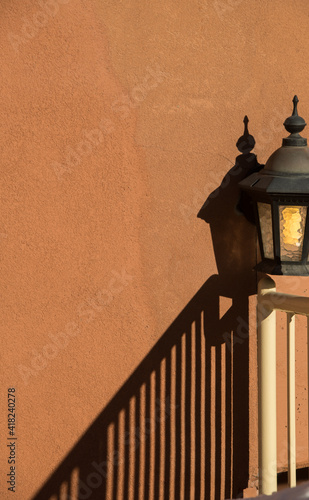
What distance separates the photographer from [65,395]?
3535 millimetres

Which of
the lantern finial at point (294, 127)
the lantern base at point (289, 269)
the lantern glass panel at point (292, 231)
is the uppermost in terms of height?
the lantern finial at point (294, 127)

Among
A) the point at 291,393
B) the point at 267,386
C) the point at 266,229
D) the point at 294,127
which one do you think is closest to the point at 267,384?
the point at 267,386

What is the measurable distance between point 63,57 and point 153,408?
1.84 meters

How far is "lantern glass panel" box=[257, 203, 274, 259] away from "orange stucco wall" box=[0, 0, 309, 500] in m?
0.26

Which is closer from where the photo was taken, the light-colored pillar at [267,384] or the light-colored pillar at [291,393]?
the light-colored pillar at [291,393]

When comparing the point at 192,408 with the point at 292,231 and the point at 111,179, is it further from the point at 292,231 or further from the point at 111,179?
the point at 111,179

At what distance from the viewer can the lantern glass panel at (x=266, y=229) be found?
3.48 m

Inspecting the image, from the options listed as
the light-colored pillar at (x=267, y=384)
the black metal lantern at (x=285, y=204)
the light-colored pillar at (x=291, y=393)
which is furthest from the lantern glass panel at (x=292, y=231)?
the light-colored pillar at (x=291, y=393)

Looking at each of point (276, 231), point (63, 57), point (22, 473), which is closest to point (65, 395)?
point (22, 473)

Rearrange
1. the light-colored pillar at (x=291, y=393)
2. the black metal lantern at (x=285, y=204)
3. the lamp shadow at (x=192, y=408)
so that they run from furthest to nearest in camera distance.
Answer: the lamp shadow at (x=192, y=408) → the black metal lantern at (x=285, y=204) → the light-colored pillar at (x=291, y=393)

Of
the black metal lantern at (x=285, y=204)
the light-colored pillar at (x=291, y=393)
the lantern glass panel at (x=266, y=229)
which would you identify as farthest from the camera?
the lantern glass panel at (x=266, y=229)

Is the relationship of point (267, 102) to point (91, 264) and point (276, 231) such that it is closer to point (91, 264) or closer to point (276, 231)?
point (276, 231)

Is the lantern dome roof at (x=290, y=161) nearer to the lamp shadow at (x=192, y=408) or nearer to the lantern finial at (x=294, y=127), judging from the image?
the lantern finial at (x=294, y=127)

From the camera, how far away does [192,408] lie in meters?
3.78
